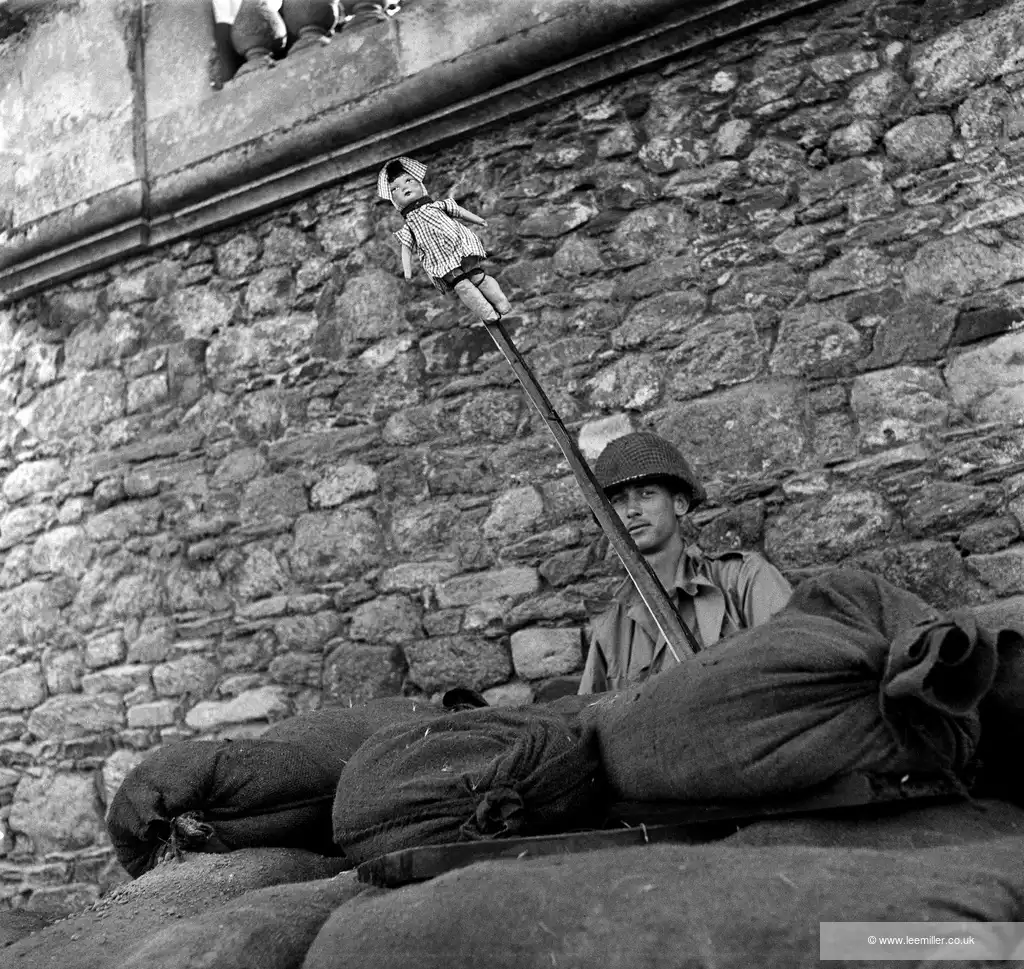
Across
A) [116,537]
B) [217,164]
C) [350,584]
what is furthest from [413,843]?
[217,164]

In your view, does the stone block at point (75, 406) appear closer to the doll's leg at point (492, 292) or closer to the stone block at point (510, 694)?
the stone block at point (510, 694)

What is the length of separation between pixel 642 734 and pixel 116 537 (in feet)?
9.66

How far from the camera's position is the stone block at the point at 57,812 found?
4.55 meters

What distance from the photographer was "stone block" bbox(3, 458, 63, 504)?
499 cm

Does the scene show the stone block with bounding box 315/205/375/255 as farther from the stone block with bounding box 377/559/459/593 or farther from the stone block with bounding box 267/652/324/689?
the stone block with bounding box 267/652/324/689

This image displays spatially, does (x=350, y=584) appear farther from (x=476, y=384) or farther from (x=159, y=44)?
(x=159, y=44)

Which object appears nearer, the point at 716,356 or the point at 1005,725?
the point at 1005,725

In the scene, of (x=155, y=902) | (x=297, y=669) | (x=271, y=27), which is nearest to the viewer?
(x=155, y=902)

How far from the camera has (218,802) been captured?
Result: 294 cm

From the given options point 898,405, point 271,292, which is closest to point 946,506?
point 898,405

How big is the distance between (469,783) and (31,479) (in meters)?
3.23

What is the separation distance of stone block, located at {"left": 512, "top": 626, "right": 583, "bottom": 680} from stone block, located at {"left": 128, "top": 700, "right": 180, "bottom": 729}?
1.26m

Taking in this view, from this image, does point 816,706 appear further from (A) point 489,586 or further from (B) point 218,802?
(A) point 489,586

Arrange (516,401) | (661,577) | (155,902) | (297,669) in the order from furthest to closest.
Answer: (297,669) → (516,401) → (661,577) → (155,902)
